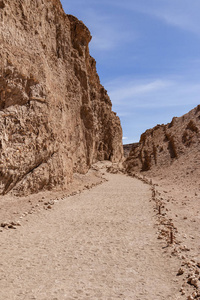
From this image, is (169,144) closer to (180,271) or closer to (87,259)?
(87,259)

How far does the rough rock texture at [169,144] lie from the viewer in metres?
31.0

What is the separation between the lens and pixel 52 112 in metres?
16.3

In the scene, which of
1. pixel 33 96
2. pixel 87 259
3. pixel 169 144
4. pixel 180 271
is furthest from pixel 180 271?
pixel 169 144

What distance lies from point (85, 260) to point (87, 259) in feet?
0.24

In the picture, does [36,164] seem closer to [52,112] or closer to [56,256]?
[52,112]

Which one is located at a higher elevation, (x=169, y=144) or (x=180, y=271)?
(x=169, y=144)

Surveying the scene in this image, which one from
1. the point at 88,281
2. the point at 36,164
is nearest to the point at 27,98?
the point at 36,164

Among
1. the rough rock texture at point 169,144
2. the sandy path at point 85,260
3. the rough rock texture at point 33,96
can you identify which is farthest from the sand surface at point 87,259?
the rough rock texture at point 169,144

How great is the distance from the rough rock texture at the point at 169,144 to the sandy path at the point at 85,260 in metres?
20.5

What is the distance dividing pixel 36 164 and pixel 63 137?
4.17m

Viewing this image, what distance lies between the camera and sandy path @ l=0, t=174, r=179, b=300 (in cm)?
462

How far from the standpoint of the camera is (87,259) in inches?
240

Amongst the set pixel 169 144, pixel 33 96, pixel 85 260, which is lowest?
pixel 85 260

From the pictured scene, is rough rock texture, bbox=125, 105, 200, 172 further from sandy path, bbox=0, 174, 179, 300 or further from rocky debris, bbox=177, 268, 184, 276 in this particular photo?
rocky debris, bbox=177, 268, 184, 276
